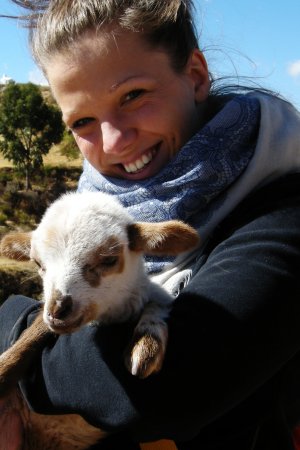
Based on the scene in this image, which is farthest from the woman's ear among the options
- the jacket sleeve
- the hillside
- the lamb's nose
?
the hillside

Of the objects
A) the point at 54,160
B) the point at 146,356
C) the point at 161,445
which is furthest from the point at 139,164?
the point at 54,160

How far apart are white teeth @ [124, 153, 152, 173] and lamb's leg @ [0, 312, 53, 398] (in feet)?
2.05

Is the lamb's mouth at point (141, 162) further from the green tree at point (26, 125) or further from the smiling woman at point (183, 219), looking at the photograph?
the green tree at point (26, 125)

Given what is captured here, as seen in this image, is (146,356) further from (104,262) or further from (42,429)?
(42,429)

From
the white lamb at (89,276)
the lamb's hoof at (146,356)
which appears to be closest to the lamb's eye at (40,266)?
the white lamb at (89,276)

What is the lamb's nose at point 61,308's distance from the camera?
4.54ft

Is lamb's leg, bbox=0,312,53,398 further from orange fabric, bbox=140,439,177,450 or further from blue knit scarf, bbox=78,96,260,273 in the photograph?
blue knit scarf, bbox=78,96,260,273

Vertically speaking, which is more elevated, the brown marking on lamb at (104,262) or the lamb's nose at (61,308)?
the brown marking on lamb at (104,262)

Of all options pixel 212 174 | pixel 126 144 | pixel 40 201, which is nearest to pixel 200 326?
pixel 212 174

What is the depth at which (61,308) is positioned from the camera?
1.39 m

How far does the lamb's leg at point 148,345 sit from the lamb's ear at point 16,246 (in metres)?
0.48

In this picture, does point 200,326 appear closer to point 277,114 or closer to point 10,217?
point 277,114

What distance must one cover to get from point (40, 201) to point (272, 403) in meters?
20.9

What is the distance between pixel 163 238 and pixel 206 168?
28 centimetres
